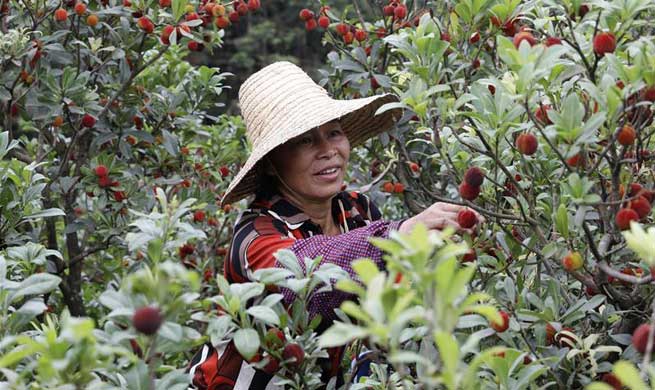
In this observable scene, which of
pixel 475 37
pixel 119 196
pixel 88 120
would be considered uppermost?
pixel 475 37

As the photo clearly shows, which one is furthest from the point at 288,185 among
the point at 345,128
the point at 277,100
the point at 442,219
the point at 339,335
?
the point at 339,335

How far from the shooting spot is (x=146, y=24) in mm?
2957

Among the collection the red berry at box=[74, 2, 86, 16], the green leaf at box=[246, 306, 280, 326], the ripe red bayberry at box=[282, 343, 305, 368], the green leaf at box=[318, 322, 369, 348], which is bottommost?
the ripe red bayberry at box=[282, 343, 305, 368]

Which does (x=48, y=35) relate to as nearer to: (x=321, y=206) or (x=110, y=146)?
(x=110, y=146)

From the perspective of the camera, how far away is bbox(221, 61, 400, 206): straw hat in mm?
2324

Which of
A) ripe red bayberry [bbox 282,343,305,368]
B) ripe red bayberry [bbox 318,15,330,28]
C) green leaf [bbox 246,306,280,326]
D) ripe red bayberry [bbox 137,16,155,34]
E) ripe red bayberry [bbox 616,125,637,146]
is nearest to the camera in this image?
green leaf [bbox 246,306,280,326]

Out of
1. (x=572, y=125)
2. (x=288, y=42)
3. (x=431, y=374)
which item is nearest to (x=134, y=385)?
(x=431, y=374)

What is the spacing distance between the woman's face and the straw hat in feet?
0.23

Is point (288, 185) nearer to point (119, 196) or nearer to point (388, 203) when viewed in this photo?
point (119, 196)

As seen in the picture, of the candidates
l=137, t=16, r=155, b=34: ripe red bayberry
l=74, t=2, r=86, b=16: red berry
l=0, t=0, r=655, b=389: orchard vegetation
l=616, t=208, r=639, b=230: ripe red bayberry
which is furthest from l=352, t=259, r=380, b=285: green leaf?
l=74, t=2, r=86, b=16: red berry

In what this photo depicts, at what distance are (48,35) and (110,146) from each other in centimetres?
46

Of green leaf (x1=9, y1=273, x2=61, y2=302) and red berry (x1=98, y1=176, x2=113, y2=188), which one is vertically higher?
green leaf (x1=9, y1=273, x2=61, y2=302)

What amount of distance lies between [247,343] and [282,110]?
1052mm

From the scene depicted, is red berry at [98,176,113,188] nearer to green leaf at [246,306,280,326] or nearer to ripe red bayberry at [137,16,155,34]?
ripe red bayberry at [137,16,155,34]
